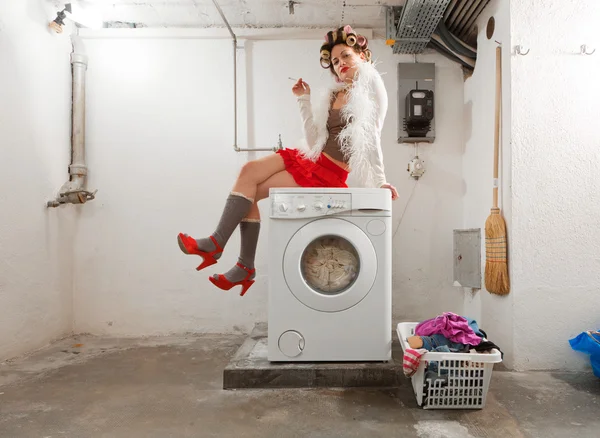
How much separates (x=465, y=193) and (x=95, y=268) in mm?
2946

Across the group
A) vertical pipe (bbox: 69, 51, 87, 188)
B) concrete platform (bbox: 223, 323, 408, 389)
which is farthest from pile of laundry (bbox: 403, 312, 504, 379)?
vertical pipe (bbox: 69, 51, 87, 188)

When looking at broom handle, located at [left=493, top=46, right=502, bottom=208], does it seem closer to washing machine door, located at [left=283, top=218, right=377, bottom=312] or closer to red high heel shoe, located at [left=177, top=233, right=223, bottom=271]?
washing machine door, located at [left=283, top=218, right=377, bottom=312]

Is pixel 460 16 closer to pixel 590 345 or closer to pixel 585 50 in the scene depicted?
pixel 585 50

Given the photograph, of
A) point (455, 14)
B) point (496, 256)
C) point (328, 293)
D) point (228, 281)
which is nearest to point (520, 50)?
point (455, 14)

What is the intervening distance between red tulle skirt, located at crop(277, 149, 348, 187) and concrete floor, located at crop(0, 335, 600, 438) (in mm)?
1063

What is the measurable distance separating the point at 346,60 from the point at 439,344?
5.09 ft

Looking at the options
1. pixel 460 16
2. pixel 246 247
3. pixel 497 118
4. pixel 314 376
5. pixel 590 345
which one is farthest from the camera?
pixel 460 16

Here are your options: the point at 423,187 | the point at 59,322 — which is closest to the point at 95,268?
the point at 59,322

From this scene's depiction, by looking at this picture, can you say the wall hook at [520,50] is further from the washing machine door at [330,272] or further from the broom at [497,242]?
the washing machine door at [330,272]

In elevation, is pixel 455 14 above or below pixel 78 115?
above

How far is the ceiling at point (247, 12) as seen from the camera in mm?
2982

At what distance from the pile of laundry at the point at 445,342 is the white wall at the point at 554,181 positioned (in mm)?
674

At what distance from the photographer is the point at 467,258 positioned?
2.95 meters

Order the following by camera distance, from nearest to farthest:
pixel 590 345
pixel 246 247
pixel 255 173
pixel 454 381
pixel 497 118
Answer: pixel 454 381 < pixel 590 345 < pixel 255 173 < pixel 246 247 < pixel 497 118
